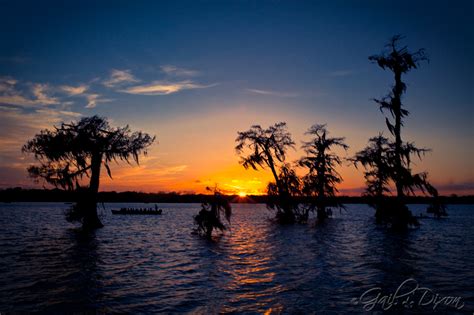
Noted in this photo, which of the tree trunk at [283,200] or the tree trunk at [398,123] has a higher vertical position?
the tree trunk at [398,123]

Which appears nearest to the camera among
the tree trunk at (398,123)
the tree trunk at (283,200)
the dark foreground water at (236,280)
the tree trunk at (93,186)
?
the dark foreground water at (236,280)

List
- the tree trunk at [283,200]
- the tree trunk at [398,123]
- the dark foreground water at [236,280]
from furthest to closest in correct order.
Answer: the tree trunk at [283,200], the tree trunk at [398,123], the dark foreground water at [236,280]

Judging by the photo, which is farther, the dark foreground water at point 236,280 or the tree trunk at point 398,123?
the tree trunk at point 398,123

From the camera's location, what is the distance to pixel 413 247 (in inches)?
883

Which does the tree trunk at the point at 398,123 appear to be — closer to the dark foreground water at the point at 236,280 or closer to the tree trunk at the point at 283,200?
the dark foreground water at the point at 236,280

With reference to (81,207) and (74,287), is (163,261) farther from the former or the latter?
(81,207)

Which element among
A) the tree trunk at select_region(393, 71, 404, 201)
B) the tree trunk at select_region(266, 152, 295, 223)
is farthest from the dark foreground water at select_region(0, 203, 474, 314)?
the tree trunk at select_region(266, 152, 295, 223)

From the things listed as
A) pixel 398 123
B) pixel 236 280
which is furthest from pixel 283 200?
pixel 236 280

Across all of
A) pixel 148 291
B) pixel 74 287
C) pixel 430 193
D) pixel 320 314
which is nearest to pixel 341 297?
pixel 320 314

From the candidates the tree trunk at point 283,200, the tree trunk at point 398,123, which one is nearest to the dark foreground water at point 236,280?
the tree trunk at point 398,123

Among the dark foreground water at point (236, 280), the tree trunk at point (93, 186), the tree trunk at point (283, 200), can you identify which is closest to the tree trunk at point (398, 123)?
the dark foreground water at point (236, 280)

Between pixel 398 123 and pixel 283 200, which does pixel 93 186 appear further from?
pixel 398 123

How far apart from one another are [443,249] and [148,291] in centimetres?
2093

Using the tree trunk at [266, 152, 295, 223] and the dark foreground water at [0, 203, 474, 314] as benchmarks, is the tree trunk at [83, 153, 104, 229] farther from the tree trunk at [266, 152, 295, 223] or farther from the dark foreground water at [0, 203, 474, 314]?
the tree trunk at [266, 152, 295, 223]
